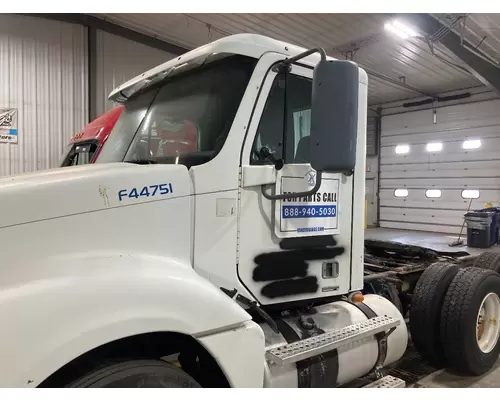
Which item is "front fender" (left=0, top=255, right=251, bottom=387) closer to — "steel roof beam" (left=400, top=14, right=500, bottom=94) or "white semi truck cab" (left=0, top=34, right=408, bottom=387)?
"white semi truck cab" (left=0, top=34, right=408, bottom=387)

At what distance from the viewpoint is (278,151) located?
2.58 metres

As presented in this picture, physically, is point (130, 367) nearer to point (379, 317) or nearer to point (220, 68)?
point (220, 68)

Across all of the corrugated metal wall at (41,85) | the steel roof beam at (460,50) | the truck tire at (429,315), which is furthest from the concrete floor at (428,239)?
the corrugated metal wall at (41,85)

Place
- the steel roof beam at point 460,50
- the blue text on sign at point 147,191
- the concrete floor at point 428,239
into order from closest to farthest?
the blue text on sign at point 147,191 < the steel roof beam at point 460,50 < the concrete floor at point 428,239

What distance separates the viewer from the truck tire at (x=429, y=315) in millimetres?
3848

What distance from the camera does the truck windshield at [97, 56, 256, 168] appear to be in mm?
2441

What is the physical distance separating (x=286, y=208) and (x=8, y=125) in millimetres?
8439

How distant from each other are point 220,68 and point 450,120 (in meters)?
12.8

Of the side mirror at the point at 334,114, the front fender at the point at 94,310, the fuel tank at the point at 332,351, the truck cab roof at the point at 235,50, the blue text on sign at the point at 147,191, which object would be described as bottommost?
the fuel tank at the point at 332,351

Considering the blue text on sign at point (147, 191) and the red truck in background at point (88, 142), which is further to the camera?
the red truck in background at point (88, 142)

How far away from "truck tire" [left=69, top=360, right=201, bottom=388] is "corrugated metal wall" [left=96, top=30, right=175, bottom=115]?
9.01 m

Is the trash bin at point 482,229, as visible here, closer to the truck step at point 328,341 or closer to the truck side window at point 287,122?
the truck step at point 328,341

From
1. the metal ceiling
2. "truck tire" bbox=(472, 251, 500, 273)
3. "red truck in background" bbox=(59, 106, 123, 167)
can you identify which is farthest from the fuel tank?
the metal ceiling

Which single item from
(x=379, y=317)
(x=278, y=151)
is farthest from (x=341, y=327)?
(x=278, y=151)
